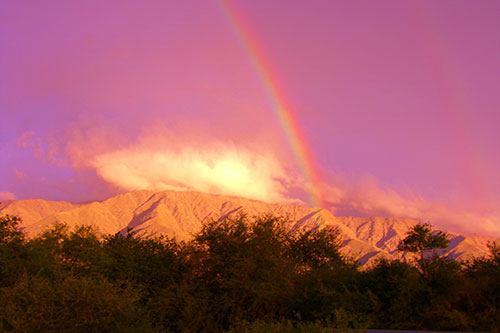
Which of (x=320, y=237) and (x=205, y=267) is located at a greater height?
(x=320, y=237)

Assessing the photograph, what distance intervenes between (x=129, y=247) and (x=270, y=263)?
70.3 ft

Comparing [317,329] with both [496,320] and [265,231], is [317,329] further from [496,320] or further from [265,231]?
[265,231]

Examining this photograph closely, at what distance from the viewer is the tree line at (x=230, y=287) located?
94.8 ft

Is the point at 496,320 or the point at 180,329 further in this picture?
the point at 180,329

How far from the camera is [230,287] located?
37344 millimetres

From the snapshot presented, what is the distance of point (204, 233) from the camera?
45562 mm

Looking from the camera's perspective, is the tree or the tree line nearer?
the tree line

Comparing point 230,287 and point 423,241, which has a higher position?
point 423,241

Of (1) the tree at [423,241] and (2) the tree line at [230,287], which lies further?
(1) the tree at [423,241]

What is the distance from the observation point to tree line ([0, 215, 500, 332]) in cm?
2891

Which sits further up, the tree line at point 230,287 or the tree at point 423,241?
the tree at point 423,241

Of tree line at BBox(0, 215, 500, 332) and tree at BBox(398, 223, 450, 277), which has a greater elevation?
tree at BBox(398, 223, 450, 277)

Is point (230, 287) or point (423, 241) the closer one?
point (230, 287)

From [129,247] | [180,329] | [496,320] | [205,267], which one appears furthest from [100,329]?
A: [496,320]
